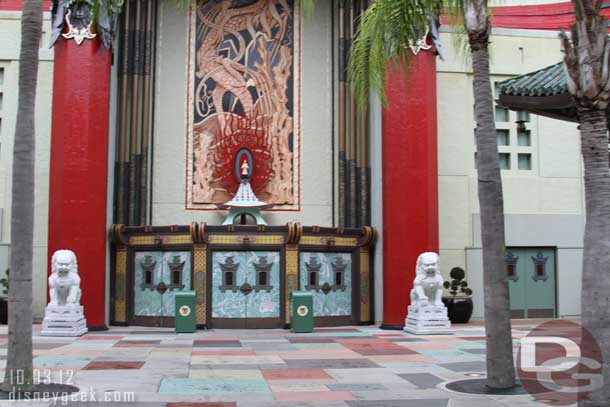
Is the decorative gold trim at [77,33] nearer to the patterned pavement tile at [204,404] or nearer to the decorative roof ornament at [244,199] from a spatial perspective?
the decorative roof ornament at [244,199]

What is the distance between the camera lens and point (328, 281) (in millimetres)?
21781

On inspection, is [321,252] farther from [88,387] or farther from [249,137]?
[88,387]

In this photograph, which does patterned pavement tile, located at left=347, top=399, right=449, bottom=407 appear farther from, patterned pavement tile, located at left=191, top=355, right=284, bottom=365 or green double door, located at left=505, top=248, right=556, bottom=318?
green double door, located at left=505, top=248, right=556, bottom=318

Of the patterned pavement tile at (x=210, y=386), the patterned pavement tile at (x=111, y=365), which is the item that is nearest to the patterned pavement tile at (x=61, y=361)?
the patterned pavement tile at (x=111, y=365)

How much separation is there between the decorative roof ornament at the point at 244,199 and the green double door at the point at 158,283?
1938 mm

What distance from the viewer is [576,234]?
2516cm

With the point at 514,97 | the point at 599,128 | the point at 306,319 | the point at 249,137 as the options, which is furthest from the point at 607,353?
the point at 249,137

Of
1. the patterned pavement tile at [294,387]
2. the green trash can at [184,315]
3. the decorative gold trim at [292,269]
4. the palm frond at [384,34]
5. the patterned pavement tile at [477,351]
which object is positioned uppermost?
the palm frond at [384,34]

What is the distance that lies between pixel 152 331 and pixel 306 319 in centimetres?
429

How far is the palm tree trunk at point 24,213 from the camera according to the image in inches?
401

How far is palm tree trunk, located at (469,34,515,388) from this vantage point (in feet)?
35.2

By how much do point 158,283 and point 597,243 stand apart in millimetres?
14734

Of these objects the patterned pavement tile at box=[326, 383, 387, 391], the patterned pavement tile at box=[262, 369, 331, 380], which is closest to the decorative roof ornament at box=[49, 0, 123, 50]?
the patterned pavement tile at box=[262, 369, 331, 380]

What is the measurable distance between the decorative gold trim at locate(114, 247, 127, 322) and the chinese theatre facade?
0.14 feet
